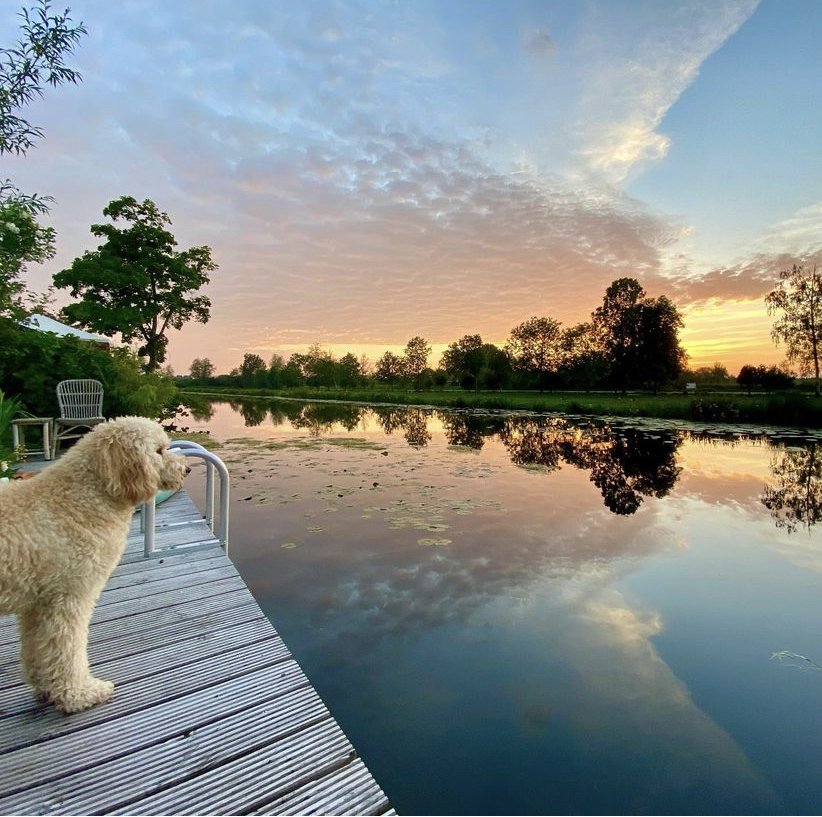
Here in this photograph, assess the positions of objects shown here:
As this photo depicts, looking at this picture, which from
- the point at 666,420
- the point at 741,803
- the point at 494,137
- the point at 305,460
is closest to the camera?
the point at 741,803

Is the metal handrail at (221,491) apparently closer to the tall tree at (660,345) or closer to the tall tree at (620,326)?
the tall tree at (660,345)

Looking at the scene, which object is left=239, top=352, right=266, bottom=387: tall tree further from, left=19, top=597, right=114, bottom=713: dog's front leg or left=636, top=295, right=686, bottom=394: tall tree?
left=19, top=597, right=114, bottom=713: dog's front leg

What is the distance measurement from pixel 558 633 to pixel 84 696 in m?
3.25

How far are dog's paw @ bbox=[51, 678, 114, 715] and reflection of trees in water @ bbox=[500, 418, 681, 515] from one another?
681cm

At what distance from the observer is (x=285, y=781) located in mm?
1353

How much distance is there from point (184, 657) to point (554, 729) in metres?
2.20

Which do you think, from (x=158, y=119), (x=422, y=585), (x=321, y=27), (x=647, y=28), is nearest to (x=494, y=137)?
(x=647, y=28)

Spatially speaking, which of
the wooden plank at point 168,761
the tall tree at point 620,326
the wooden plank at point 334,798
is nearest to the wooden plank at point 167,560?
the wooden plank at point 168,761

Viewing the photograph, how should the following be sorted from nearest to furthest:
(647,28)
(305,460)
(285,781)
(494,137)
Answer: (285,781), (647,28), (305,460), (494,137)

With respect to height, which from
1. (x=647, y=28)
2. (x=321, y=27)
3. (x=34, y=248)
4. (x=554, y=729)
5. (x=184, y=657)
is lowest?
(x=554, y=729)

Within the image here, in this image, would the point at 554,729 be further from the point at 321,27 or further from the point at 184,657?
the point at 321,27

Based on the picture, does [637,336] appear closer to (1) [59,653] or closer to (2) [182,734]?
(2) [182,734]

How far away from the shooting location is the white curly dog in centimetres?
149

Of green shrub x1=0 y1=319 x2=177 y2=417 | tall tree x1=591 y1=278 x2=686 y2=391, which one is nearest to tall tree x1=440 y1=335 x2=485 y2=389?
tall tree x1=591 y1=278 x2=686 y2=391
